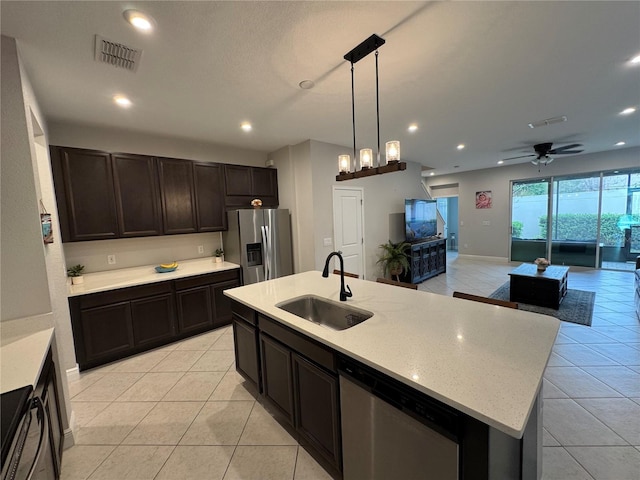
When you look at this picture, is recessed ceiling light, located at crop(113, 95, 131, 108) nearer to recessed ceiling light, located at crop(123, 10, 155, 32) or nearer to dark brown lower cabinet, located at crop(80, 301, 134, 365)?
Result: recessed ceiling light, located at crop(123, 10, 155, 32)

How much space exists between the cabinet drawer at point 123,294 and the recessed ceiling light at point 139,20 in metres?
2.55

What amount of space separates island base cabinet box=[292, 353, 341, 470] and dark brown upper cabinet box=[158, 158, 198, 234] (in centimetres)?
281

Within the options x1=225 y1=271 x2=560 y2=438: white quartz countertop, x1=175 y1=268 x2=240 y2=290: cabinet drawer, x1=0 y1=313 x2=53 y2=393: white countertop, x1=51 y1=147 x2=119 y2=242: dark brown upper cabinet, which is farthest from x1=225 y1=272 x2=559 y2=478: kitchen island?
x1=51 y1=147 x2=119 y2=242: dark brown upper cabinet

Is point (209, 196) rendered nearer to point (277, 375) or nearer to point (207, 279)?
point (207, 279)

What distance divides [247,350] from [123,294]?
1771mm

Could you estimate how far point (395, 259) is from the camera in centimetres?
533

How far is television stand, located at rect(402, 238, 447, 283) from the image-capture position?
561 cm

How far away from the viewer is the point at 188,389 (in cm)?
246

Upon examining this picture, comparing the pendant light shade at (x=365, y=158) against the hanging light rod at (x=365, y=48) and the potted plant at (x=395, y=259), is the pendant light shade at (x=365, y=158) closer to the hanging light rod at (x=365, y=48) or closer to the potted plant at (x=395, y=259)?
the hanging light rod at (x=365, y=48)

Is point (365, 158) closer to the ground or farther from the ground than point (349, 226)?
farther from the ground

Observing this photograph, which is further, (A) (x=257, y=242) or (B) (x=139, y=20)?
(A) (x=257, y=242)

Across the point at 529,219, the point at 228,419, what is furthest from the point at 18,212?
the point at 529,219

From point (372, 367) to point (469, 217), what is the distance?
8615 millimetres

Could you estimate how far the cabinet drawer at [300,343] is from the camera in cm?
144
